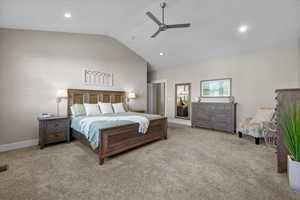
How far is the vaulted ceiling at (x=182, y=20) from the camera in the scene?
3.00 metres

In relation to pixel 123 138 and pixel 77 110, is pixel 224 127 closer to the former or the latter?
pixel 123 138

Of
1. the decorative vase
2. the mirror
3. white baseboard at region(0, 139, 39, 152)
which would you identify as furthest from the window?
white baseboard at region(0, 139, 39, 152)

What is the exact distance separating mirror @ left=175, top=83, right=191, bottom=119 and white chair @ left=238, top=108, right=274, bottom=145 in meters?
2.55

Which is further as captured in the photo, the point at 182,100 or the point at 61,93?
the point at 182,100

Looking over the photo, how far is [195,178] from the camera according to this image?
2.13 metres

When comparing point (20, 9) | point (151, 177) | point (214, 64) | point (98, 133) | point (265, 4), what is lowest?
point (151, 177)

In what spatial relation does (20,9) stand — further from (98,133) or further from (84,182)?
(84,182)

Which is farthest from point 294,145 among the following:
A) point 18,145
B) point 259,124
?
point 18,145

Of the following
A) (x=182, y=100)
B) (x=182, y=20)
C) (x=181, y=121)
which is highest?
(x=182, y=20)

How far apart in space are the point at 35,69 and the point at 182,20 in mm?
4339

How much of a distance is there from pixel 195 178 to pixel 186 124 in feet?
14.2

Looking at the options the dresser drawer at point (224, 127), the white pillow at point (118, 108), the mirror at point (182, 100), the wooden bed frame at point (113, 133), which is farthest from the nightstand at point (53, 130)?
the dresser drawer at point (224, 127)

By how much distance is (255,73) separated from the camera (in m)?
4.59

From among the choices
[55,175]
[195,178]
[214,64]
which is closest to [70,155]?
[55,175]
